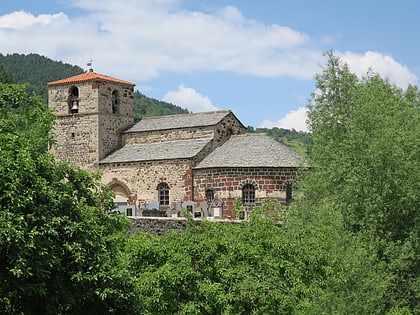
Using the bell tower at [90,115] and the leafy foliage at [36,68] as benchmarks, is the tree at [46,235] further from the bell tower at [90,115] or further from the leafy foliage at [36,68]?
the leafy foliage at [36,68]

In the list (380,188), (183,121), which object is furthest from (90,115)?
(380,188)

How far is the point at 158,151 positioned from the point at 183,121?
8.48ft

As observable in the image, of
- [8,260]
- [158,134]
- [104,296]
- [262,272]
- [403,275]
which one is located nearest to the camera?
[8,260]

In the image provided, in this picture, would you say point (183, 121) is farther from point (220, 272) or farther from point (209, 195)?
point (220, 272)

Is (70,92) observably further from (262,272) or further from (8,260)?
(8,260)

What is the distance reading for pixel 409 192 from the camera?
23.8 meters

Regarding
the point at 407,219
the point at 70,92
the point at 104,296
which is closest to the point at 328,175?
the point at 407,219

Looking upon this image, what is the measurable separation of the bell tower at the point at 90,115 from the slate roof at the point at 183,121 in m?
1.42

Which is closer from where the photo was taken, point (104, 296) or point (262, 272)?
point (104, 296)

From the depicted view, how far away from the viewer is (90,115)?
40594 millimetres

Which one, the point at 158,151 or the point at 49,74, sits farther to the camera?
the point at 49,74

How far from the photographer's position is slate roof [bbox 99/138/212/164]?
36.3m

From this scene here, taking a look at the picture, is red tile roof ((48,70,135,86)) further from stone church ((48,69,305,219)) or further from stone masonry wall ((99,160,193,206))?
stone masonry wall ((99,160,193,206))

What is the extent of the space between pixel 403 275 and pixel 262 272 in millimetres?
10395
